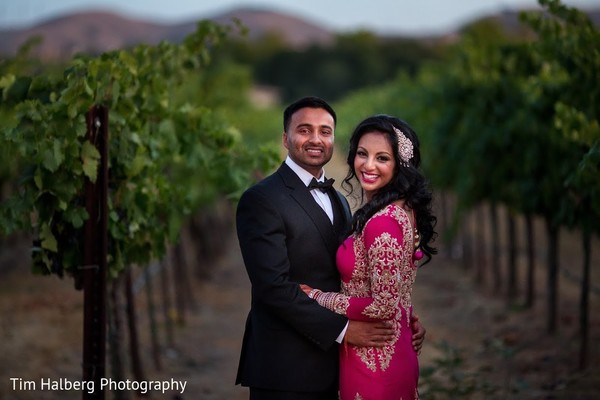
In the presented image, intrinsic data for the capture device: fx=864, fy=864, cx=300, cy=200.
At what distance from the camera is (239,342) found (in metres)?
12.7

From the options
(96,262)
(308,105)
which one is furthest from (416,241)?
(96,262)

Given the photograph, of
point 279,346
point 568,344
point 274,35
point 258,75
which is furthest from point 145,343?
point 274,35

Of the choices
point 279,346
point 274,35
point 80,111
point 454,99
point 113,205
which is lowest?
point 279,346

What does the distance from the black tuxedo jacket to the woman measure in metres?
0.10

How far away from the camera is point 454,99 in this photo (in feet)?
49.6

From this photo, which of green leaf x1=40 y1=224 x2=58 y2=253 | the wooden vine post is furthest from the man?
green leaf x1=40 y1=224 x2=58 y2=253

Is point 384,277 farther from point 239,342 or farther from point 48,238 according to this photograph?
point 239,342

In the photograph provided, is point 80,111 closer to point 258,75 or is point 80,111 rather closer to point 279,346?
point 279,346

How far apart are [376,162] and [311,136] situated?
35 centimetres

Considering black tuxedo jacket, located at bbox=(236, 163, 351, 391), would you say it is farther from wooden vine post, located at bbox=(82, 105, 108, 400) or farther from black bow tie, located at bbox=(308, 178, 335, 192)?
wooden vine post, located at bbox=(82, 105, 108, 400)

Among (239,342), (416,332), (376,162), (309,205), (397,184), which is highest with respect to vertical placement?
(376,162)

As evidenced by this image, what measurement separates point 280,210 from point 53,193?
1.58 metres

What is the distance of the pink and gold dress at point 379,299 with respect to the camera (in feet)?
13.2

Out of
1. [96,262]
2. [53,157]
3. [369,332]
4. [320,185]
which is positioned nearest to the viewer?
[369,332]
